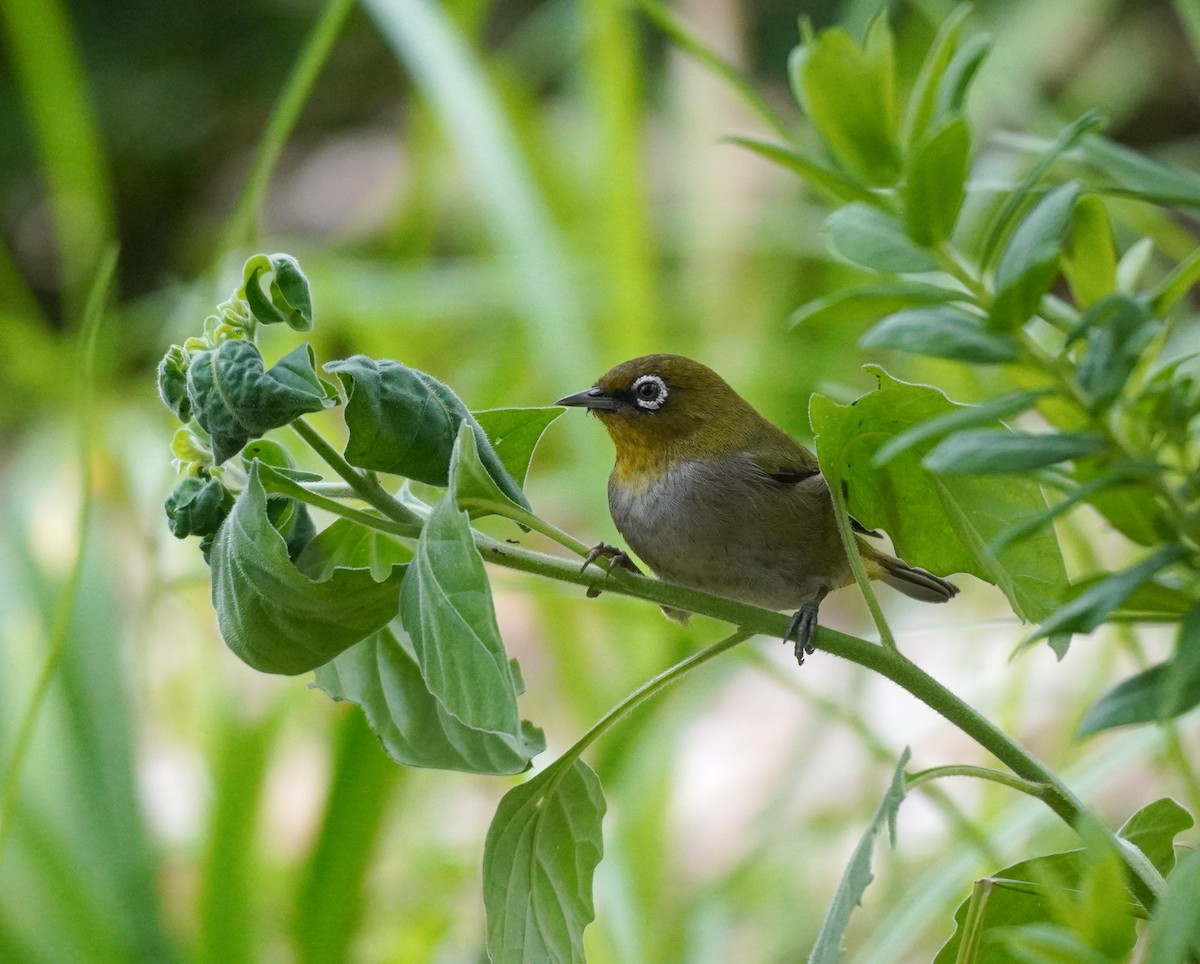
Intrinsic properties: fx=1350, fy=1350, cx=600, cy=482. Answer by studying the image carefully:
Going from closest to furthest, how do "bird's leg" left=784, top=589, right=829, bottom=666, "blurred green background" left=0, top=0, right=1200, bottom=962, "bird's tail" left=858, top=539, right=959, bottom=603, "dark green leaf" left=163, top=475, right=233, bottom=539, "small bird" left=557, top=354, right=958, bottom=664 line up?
1. "dark green leaf" left=163, top=475, right=233, bottom=539
2. "bird's leg" left=784, top=589, right=829, bottom=666
3. "small bird" left=557, top=354, right=958, bottom=664
4. "bird's tail" left=858, top=539, right=959, bottom=603
5. "blurred green background" left=0, top=0, right=1200, bottom=962

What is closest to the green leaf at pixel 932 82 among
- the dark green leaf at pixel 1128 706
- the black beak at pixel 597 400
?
the dark green leaf at pixel 1128 706

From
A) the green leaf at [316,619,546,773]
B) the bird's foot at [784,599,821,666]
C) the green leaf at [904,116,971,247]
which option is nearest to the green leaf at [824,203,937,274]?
the green leaf at [904,116,971,247]

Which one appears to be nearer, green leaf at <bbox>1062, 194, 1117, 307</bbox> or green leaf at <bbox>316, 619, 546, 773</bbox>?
green leaf at <bbox>1062, 194, 1117, 307</bbox>

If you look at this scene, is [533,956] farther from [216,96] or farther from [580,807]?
[216,96]

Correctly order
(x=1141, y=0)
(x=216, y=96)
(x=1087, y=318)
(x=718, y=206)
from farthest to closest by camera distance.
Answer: (x=216, y=96) → (x=1141, y=0) → (x=718, y=206) → (x=1087, y=318)

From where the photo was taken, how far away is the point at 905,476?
2.29ft

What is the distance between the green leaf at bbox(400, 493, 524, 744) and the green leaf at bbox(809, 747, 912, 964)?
6.0 inches

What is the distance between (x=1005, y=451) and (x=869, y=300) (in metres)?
0.12

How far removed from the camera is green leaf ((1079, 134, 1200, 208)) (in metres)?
0.70

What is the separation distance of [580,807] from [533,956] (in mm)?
86

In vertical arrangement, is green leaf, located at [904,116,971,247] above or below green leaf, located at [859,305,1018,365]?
above

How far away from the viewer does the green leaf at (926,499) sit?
2.18 feet

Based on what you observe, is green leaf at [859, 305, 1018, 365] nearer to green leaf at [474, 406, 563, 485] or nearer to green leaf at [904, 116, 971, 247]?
green leaf at [904, 116, 971, 247]

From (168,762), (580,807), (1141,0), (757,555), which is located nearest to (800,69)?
(580,807)
